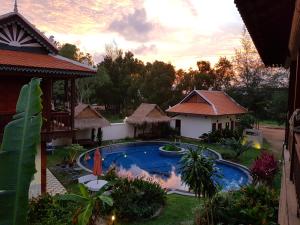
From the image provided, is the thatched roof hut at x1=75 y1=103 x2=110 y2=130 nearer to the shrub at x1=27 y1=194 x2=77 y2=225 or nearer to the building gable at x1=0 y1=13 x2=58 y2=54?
the building gable at x1=0 y1=13 x2=58 y2=54

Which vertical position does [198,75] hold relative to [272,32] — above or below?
above

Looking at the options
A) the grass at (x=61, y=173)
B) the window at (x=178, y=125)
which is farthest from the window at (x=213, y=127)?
the grass at (x=61, y=173)

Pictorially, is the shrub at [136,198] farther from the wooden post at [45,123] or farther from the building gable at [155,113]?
the building gable at [155,113]

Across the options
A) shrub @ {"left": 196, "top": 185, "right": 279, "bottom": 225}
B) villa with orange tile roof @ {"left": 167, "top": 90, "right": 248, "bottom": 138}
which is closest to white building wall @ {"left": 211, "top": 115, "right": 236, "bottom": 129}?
villa with orange tile roof @ {"left": 167, "top": 90, "right": 248, "bottom": 138}

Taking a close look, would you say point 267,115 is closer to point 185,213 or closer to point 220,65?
point 220,65

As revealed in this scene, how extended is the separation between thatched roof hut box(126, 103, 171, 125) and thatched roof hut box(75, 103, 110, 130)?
3.56 meters

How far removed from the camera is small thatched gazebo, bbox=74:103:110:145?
25.7 metres

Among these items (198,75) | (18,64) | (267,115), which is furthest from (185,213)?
(198,75)

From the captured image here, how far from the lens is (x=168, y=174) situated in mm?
20297

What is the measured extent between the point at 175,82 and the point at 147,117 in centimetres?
1612

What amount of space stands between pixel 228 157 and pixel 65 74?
48.0 feet

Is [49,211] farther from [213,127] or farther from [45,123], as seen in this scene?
[213,127]

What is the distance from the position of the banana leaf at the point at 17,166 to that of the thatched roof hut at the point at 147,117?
2720 cm

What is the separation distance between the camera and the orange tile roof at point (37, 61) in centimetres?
1166
